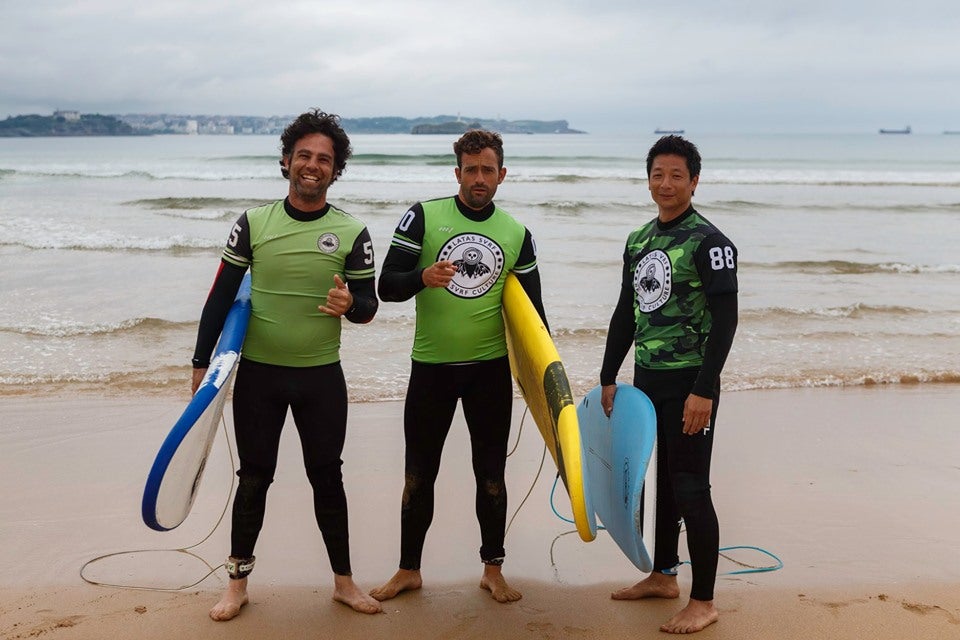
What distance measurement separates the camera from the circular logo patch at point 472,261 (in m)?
3.36

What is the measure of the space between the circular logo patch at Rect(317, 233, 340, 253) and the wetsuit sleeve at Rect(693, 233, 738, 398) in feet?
4.18

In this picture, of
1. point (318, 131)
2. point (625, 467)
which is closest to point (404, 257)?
point (318, 131)

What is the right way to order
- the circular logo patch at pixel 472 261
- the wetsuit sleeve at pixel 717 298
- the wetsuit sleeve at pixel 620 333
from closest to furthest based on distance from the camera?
1. the wetsuit sleeve at pixel 717 298
2. the circular logo patch at pixel 472 261
3. the wetsuit sleeve at pixel 620 333

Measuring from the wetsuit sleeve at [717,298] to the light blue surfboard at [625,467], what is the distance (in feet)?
0.84

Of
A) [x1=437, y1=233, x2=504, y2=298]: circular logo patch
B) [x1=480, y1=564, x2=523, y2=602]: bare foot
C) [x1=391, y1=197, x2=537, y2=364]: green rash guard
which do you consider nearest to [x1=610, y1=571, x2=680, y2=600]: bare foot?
[x1=480, y1=564, x2=523, y2=602]: bare foot

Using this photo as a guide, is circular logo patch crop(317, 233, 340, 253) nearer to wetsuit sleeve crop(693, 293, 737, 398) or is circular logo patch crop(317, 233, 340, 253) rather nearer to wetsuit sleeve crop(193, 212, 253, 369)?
wetsuit sleeve crop(193, 212, 253, 369)

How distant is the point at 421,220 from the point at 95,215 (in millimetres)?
17293

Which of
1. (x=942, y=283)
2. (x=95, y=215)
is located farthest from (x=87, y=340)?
(x=95, y=215)

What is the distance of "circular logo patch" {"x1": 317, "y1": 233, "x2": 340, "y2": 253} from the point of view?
3.23 m

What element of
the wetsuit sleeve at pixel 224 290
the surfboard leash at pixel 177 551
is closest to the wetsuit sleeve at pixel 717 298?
the wetsuit sleeve at pixel 224 290

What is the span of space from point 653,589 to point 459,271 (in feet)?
4.74

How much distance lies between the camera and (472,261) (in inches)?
133

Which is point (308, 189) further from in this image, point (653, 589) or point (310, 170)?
point (653, 589)

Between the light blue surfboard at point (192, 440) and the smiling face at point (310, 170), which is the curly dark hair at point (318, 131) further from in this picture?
the light blue surfboard at point (192, 440)
